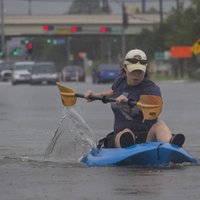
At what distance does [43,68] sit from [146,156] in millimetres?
48280

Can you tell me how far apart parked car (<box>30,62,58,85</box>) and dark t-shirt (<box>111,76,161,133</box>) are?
46626mm

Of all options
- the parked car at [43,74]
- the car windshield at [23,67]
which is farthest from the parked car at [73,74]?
the parked car at [43,74]

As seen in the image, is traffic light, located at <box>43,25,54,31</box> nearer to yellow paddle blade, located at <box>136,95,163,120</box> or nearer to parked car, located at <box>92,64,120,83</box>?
parked car, located at <box>92,64,120,83</box>

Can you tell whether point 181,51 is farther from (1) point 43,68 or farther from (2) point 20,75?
(1) point 43,68

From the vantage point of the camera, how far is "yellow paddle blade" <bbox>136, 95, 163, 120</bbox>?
11273 millimetres

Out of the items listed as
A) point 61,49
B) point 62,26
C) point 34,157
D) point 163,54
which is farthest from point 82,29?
point 34,157

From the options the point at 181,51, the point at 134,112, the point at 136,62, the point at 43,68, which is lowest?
the point at 43,68

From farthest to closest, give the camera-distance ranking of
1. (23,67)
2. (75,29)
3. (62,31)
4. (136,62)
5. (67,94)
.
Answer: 1. (62,31)
2. (75,29)
3. (23,67)
4. (67,94)
5. (136,62)

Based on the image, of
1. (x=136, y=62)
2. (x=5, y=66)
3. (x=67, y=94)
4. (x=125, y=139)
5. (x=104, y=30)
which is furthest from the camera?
(x=104, y=30)

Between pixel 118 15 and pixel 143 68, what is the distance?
9024 centimetres

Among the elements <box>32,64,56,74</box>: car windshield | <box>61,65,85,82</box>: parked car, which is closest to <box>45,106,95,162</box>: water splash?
<box>32,64,56,74</box>: car windshield

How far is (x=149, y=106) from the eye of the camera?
11.3m

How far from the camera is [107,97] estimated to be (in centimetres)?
1196

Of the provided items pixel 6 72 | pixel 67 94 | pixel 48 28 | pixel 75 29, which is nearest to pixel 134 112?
pixel 67 94
